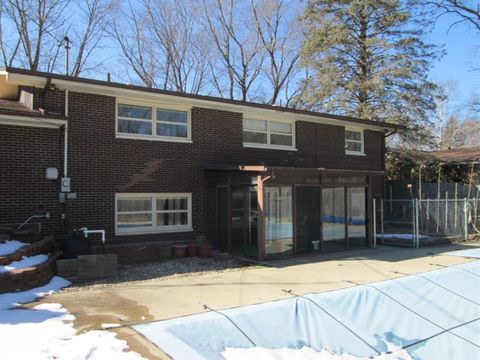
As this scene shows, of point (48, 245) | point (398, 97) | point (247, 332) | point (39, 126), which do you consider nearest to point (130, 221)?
point (48, 245)

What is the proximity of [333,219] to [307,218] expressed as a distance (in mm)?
1156

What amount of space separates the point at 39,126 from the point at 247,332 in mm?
7575

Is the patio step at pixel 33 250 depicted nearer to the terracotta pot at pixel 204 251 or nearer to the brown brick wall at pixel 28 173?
the brown brick wall at pixel 28 173

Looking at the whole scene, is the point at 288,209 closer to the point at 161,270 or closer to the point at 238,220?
the point at 238,220

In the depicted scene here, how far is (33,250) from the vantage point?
28.4 ft

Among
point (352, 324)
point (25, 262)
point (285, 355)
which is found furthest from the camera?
point (25, 262)

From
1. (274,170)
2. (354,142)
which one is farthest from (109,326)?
(354,142)

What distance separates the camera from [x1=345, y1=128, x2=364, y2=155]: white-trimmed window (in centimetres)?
1733

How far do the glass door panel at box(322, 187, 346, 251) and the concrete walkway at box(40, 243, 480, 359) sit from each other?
0.82 meters

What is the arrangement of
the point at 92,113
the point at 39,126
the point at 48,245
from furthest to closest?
the point at 92,113, the point at 39,126, the point at 48,245

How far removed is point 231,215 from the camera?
12.5 meters

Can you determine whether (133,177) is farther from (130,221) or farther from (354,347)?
(354,347)

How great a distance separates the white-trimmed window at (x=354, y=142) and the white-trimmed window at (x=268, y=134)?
3.10 m

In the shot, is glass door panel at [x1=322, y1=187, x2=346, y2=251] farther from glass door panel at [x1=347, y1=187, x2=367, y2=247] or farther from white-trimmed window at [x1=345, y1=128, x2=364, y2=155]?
white-trimmed window at [x1=345, y1=128, x2=364, y2=155]
